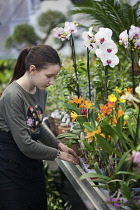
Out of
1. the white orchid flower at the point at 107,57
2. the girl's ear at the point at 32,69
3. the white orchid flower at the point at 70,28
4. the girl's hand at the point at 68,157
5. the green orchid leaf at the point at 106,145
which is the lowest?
the girl's hand at the point at 68,157

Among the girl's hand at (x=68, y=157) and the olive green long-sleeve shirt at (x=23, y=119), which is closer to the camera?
the olive green long-sleeve shirt at (x=23, y=119)

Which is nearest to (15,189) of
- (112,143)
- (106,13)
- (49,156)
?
(49,156)

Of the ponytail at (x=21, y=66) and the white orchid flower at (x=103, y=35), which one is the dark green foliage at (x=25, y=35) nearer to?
the ponytail at (x=21, y=66)

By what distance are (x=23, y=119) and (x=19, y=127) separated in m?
0.06

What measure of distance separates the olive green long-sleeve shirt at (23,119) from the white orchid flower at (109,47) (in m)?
0.47

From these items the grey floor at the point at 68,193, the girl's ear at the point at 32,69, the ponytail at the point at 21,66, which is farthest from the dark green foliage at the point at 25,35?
the girl's ear at the point at 32,69

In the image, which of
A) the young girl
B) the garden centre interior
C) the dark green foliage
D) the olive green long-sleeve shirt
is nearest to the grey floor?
the garden centre interior

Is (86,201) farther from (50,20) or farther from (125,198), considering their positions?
(50,20)

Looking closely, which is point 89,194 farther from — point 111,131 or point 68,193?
point 68,193

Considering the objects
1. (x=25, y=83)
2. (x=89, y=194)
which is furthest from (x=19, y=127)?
(x=89, y=194)

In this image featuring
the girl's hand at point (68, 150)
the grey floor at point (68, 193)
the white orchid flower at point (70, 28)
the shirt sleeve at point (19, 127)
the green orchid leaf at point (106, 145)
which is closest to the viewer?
the green orchid leaf at point (106, 145)

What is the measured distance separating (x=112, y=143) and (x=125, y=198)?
372mm

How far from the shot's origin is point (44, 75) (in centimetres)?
195

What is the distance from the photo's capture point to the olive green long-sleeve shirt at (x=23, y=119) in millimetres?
1893
